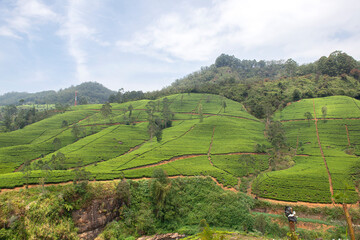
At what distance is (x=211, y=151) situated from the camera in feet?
173

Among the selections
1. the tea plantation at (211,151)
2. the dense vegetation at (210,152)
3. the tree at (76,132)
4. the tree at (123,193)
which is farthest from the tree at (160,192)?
the tree at (76,132)

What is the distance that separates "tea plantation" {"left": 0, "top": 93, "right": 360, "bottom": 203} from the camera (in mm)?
36844

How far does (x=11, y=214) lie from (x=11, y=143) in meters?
45.4

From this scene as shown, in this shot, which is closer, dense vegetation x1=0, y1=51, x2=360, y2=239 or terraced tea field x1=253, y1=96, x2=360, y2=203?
dense vegetation x1=0, y1=51, x2=360, y2=239

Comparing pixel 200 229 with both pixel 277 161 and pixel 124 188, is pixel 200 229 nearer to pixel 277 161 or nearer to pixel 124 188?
pixel 124 188

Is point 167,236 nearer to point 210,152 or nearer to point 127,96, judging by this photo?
point 210,152

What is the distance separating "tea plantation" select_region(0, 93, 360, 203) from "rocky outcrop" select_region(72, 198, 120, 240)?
631 centimetres

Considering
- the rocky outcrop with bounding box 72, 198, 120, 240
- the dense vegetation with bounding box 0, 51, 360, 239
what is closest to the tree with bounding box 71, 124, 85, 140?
the dense vegetation with bounding box 0, 51, 360, 239

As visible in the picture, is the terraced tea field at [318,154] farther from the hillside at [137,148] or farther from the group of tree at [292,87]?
the group of tree at [292,87]

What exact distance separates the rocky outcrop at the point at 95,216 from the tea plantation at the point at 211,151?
6.31 meters

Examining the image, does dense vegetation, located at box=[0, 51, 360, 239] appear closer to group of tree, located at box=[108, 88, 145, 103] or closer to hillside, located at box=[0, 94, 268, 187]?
hillside, located at box=[0, 94, 268, 187]

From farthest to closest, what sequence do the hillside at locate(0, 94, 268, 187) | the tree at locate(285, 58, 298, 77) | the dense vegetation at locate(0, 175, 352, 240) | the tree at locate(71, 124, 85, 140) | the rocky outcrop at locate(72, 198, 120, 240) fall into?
1. the tree at locate(285, 58, 298, 77)
2. the tree at locate(71, 124, 85, 140)
3. the hillside at locate(0, 94, 268, 187)
4. the rocky outcrop at locate(72, 198, 120, 240)
5. the dense vegetation at locate(0, 175, 352, 240)

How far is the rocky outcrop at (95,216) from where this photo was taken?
1054 inches

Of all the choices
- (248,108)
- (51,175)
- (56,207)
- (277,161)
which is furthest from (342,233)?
(248,108)
